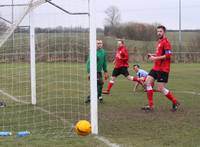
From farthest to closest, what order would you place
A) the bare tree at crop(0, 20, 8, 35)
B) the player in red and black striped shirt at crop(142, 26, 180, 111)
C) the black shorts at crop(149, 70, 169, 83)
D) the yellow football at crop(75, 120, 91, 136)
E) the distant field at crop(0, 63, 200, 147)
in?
the black shorts at crop(149, 70, 169, 83), the player in red and black striped shirt at crop(142, 26, 180, 111), the bare tree at crop(0, 20, 8, 35), the yellow football at crop(75, 120, 91, 136), the distant field at crop(0, 63, 200, 147)

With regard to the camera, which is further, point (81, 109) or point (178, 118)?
point (81, 109)

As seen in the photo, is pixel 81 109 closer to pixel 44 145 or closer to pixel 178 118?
pixel 178 118

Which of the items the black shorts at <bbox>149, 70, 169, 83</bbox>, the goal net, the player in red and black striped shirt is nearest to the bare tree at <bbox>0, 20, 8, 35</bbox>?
the goal net

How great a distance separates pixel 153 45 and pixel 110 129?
31.1 metres

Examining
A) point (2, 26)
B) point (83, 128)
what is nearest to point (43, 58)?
point (2, 26)

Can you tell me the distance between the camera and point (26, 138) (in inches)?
336

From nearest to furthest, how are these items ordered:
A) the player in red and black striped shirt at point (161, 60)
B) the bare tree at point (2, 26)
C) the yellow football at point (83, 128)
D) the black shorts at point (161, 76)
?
the yellow football at point (83, 128), the bare tree at point (2, 26), the player in red and black striped shirt at point (161, 60), the black shorts at point (161, 76)

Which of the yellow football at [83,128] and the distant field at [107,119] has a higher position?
the yellow football at [83,128]

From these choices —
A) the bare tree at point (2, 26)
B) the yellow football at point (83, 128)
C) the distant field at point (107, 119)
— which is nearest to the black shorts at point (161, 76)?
the distant field at point (107, 119)

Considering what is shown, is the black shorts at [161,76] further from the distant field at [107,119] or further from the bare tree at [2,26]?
the bare tree at [2,26]

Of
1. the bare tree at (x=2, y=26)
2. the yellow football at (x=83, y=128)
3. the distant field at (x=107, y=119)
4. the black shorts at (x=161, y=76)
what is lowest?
the distant field at (x=107, y=119)

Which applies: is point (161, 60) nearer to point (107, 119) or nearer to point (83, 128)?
point (107, 119)

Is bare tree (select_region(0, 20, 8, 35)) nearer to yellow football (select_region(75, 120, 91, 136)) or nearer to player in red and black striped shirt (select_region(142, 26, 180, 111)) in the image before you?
player in red and black striped shirt (select_region(142, 26, 180, 111))

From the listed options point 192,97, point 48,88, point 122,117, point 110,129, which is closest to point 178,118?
point 122,117
